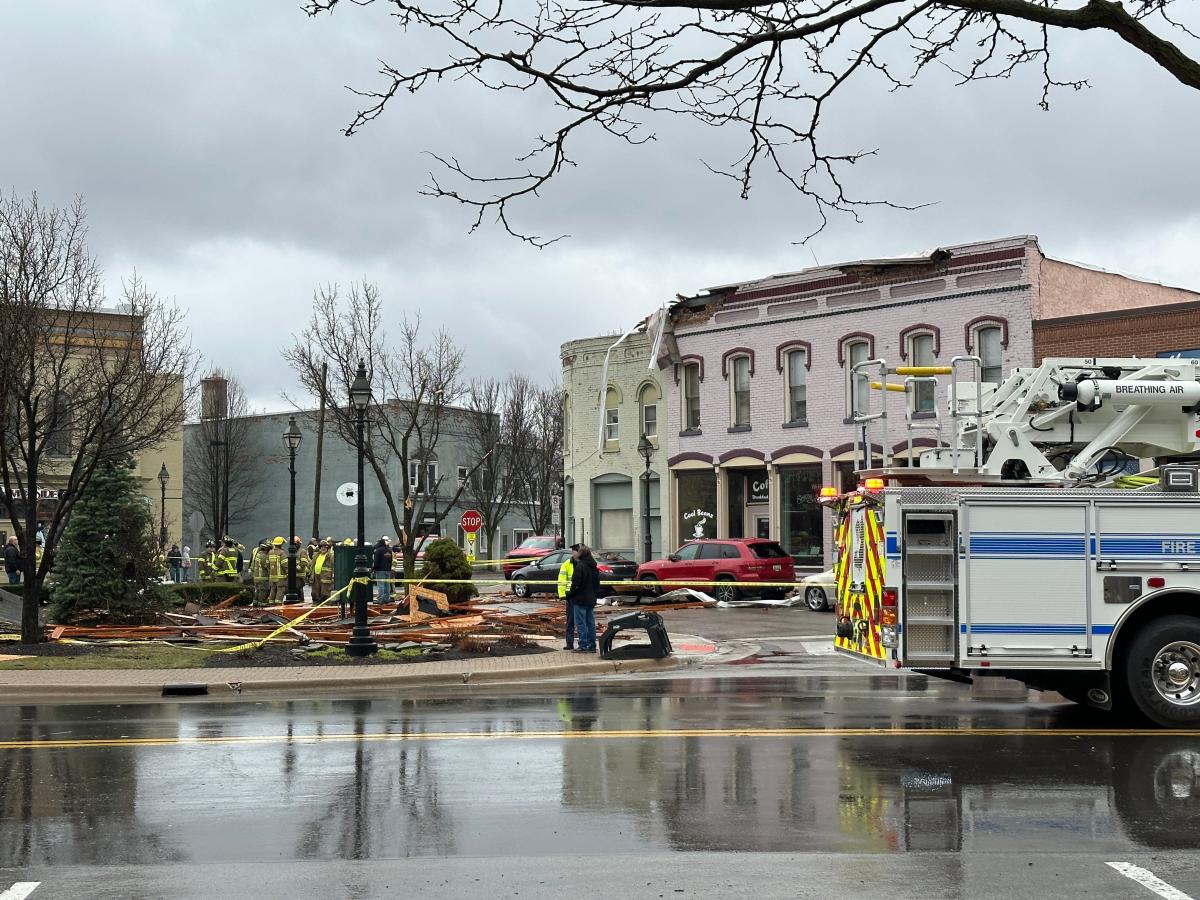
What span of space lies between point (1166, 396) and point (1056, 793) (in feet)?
17.6

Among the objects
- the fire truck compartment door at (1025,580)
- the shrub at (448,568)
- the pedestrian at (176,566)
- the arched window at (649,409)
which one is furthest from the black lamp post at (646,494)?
the fire truck compartment door at (1025,580)

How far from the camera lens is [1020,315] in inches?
1342

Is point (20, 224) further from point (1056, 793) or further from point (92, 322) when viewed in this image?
point (1056, 793)

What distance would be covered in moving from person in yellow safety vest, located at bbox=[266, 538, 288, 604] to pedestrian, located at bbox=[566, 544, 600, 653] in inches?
536

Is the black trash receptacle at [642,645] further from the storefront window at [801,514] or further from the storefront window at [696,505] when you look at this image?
the storefront window at [696,505]

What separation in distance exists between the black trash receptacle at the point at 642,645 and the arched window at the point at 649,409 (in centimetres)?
2463

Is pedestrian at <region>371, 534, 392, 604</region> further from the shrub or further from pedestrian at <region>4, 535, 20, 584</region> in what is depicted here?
pedestrian at <region>4, 535, 20, 584</region>

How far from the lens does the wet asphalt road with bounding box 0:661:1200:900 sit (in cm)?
673

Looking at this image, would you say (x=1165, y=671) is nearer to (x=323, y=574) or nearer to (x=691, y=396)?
(x=323, y=574)

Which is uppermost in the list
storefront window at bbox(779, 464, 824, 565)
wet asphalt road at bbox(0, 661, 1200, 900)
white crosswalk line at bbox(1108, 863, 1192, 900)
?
storefront window at bbox(779, 464, 824, 565)

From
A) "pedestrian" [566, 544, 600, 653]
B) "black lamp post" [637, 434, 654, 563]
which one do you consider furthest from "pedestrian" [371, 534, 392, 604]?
"black lamp post" [637, 434, 654, 563]

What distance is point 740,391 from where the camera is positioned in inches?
A: 1623

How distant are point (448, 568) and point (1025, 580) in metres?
18.7

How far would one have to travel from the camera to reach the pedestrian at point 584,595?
63.9 ft
